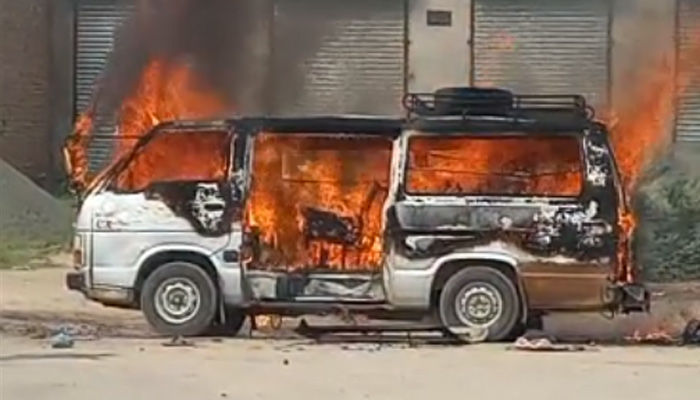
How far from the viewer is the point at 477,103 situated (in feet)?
53.9

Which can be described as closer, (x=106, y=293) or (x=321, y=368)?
(x=321, y=368)

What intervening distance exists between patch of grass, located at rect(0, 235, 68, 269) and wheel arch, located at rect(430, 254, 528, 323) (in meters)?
9.54

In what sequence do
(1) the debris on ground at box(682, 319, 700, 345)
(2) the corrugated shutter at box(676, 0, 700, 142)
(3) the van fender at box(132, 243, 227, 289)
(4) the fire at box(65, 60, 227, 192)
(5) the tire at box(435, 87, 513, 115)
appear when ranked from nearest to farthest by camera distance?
(3) the van fender at box(132, 243, 227, 289) < (1) the debris on ground at box(682, 319, 700, 345) < (5) the tire at box(435, 87, 513, 115) < (4) the fire at box(65, 60, 227, 192) < (2) the corrugated shutter at box(676, 0, 700, 142)

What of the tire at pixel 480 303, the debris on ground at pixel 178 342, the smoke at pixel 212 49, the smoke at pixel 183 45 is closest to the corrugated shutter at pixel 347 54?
the smoke at pixel 212 49

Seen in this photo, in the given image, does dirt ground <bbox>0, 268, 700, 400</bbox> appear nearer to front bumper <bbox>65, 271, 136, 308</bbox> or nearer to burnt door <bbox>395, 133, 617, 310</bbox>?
front bumper <bbox>65, 271, 136, 308</bbox>

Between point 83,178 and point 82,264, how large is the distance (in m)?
7.10

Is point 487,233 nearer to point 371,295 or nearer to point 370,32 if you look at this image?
point 371,295

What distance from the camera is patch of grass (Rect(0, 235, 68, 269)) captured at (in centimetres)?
2434

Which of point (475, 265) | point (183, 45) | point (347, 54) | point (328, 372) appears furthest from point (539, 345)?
point (347, 54)

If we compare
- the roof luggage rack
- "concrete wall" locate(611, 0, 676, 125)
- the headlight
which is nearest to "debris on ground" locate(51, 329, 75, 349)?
the headlight

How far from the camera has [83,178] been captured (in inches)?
902

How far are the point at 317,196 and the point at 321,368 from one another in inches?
93.9

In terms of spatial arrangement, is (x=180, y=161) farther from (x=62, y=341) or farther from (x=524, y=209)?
(x=524, y=209)

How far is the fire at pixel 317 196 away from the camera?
52.1 ft
